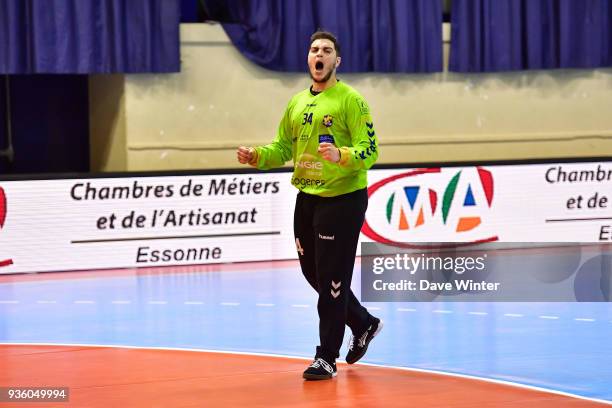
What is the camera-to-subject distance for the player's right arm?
712 centimetres

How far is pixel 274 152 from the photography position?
721cm

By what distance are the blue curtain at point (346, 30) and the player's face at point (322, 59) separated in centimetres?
735

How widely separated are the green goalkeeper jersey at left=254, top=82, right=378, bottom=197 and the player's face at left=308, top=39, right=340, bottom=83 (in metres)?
0.10

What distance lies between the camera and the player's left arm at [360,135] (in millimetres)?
6641

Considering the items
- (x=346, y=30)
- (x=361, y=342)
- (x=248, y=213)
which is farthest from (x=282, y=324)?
(x=346, y=30)

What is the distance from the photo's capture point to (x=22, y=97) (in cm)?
1478

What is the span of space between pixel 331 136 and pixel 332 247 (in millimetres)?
647

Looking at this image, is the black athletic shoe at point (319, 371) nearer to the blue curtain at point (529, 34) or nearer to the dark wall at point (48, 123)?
the dark wall at point (48, 123)

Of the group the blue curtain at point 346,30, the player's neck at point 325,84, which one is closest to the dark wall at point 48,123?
the blue curtain at point 346,30

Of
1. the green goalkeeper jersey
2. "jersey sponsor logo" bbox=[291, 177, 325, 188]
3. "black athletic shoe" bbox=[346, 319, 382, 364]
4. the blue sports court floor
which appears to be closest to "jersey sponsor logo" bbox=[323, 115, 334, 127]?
the green goalkeeper jersey

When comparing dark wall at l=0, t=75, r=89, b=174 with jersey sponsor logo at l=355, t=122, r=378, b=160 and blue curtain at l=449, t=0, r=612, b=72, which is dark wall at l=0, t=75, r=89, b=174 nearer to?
blue curtain at l=449, t=0, r=612, b=72

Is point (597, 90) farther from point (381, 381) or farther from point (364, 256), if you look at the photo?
point (381, 381)

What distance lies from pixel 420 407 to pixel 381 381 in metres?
0.73

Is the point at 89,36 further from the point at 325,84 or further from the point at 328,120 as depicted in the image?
the point at 328,120
